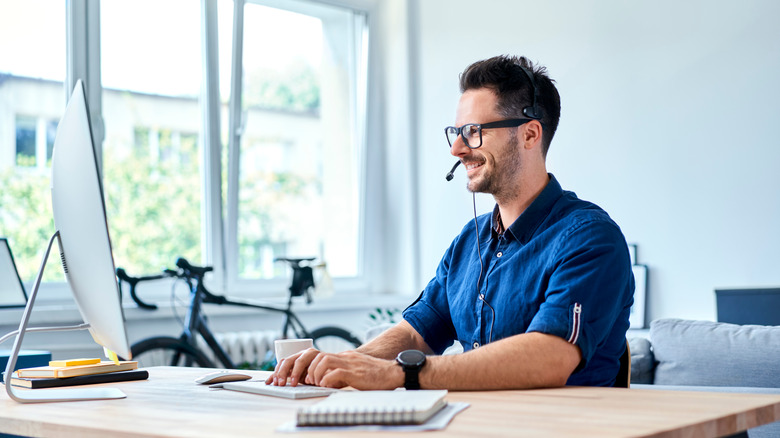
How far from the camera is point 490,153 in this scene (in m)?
2.04

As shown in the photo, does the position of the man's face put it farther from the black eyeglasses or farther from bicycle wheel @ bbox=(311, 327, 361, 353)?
bicycle wheel @ bbox=(311, 327, 361, 353)

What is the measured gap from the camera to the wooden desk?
1.10 metres

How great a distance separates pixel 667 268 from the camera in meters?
3.89

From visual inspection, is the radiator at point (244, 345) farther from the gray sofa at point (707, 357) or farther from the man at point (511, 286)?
the man at point (511, 286)

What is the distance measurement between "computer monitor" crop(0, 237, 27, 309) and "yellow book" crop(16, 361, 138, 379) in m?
1.53

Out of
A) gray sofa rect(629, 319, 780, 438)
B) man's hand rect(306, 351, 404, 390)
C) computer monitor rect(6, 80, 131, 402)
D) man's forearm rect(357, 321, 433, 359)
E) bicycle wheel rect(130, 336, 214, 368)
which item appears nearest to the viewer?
computer monitor rect(6, 80, 131, 402)

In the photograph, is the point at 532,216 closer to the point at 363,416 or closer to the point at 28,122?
the point at 363,416

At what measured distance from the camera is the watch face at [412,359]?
1.51 m

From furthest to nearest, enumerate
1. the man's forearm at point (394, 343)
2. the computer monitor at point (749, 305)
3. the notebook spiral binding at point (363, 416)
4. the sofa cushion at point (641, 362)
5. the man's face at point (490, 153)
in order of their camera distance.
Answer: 1. the computer monitor at point (749, 305)
2. the sofa cushion at point (641, 362)
3. the man's face at point (490, 153)
4. the man's forearm at point (394, 343)
5. the notebook spiral binding at point (363, 416)

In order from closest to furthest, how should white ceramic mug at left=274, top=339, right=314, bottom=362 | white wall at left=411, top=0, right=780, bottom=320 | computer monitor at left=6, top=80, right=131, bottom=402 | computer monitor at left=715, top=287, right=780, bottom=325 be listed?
computer monitor at left=6, top=80, right=131, bottom=402 → white ceramic mug at left=274, top=339, right=314, bottom=362 → computer monitor at left=715, top=287, right=780, bottom=325 → white wall at left=411, top=0, right=780, bottom=320

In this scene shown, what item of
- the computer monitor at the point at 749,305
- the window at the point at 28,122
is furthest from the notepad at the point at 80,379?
the computer monitor at the point at 749,305

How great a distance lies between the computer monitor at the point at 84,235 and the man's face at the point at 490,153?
35.4 inches

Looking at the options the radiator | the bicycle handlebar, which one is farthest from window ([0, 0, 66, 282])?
the radiator

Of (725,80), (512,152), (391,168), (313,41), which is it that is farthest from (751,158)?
(313,41)
